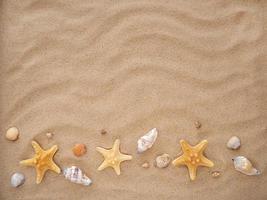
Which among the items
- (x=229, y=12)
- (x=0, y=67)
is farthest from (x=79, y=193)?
Result: (x=229, y=12)

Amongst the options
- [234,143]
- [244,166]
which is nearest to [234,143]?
[234,143]

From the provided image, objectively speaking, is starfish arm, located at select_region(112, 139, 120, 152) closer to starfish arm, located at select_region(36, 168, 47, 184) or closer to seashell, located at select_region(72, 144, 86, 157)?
seashell, located at select_region(72, 144, 86, 157)

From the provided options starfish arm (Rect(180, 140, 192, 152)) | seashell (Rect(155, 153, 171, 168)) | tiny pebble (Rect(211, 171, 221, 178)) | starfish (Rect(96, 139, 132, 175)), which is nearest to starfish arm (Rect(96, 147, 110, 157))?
starfish (Rect(96, 139, 132, 175))

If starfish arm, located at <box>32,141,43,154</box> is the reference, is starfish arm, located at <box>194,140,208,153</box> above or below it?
above

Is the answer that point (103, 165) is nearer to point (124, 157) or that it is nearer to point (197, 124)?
point (124, 157)

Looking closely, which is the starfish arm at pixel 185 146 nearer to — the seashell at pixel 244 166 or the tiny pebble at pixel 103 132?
the seashell at pixel 244 166

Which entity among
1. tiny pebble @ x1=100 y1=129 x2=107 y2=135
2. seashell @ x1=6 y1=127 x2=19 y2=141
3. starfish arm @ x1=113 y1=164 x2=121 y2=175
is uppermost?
tiny pebble @ x1=100 y1=129 x2=107 y2=135

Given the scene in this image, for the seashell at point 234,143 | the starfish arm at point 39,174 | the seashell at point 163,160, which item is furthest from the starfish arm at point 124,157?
the seashell at point 234,143
